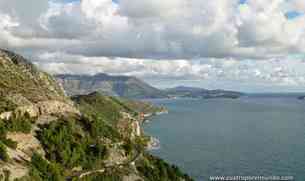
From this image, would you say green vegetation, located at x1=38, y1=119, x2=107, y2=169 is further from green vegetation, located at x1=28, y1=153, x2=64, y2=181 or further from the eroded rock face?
the eroded rock face

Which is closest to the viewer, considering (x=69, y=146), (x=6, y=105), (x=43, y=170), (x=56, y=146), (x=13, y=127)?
(x=43, y=170)

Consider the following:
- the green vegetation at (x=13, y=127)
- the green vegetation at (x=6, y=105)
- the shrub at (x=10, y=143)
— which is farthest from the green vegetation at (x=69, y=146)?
the green vegetation at (x=6, y=105)

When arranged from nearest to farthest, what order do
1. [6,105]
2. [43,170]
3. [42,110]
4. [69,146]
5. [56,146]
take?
[43,170] → [56,146] → [69,146] → [6,105] → [42,110]

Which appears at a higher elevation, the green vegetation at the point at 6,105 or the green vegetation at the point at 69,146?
the green vegetation at the point at 6,105

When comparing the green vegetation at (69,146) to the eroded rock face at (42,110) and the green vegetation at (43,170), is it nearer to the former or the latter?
the green vegetation at (43,170)

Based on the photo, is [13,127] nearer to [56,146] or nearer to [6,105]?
[56,146]

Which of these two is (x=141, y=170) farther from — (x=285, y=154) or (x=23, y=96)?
(x=285, y=154)

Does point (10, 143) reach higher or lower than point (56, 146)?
higher

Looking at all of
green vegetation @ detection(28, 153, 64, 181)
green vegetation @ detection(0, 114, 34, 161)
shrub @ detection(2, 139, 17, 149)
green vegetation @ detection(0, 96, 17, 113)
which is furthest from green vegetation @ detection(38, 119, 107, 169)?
green vegetation @ detection(0, 96, 17, 113)

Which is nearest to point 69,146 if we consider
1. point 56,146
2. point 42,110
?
point 56,146

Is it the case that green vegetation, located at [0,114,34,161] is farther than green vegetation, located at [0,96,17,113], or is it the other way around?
green vegetation, located at [0,96,17,113]

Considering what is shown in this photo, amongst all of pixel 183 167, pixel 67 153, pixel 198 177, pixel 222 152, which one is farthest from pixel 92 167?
pixel 222 152
